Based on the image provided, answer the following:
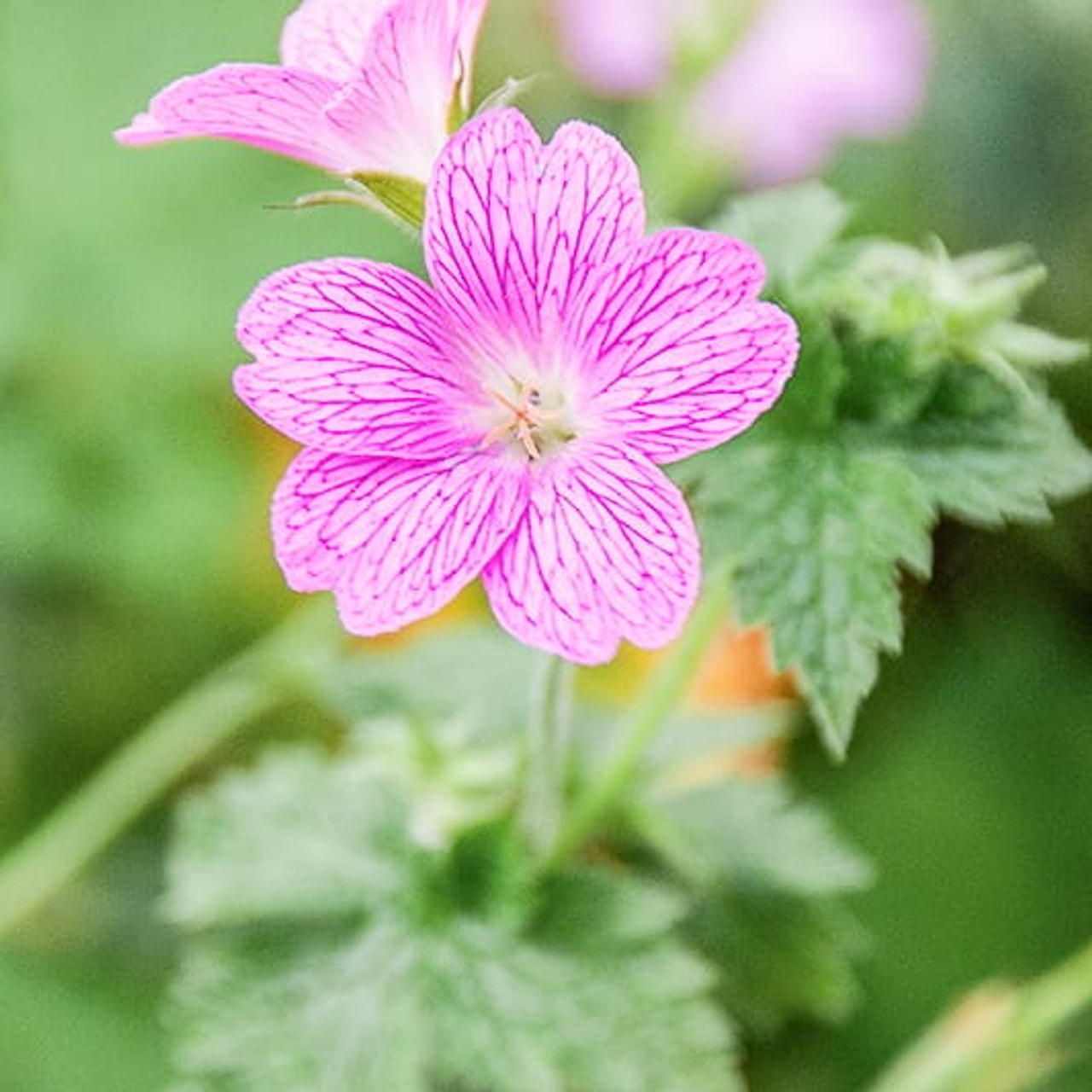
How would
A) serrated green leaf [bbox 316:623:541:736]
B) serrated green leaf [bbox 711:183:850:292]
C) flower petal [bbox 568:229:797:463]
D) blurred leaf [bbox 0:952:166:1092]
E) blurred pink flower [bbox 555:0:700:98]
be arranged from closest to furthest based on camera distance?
1. flower petal [bbox 568:229:797:463]
2. serrated green leaf [bbox 711:183:850:292]
3. serrated green leaf [bbox 316:623:541:736]
4. blurred leaf [bbox 0:952:166:1092]
5. blurred pink flower [bbox 555:0:700:98]

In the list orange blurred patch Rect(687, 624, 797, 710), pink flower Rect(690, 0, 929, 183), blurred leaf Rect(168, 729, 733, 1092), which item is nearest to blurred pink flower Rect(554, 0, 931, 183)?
pink flower Rect(690, 0, 929, 183)

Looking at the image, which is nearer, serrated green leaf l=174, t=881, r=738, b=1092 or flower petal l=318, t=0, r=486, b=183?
flower petal l=318, t=0, r=486, b=183

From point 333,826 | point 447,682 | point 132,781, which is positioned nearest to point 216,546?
point 132,781

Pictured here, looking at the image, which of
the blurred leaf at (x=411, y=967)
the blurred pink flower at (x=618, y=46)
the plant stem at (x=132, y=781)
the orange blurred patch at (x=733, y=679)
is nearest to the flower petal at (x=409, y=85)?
the blurred leaf at (x=411, y=967)

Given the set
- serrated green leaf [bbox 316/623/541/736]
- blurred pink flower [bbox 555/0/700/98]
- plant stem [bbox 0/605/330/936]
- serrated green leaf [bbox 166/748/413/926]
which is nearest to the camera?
serrated green leaf [bbox 166/748/413/926]

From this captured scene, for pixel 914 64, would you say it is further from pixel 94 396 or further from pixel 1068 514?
pixel 94 396

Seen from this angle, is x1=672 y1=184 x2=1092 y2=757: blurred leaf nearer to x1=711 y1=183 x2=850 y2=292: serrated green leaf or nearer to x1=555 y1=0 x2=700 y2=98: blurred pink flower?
x1=711 y1=183 x2=850 y2=292: serrated green leaf

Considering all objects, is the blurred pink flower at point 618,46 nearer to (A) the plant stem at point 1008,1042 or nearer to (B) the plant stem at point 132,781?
(B) the plant stem at point 132,781
